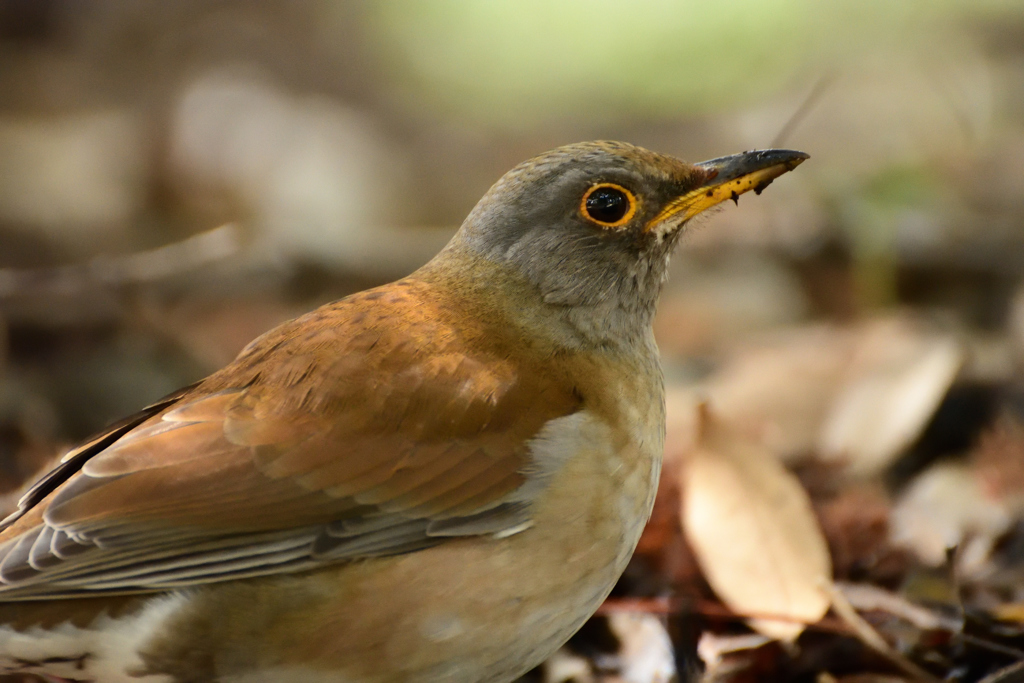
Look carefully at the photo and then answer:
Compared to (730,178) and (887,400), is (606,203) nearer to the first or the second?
(730,178)

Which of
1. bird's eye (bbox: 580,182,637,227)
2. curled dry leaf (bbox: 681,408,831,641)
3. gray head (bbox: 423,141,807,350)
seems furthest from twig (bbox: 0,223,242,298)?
curled dry leaf (bbox: 681,408,831,641)

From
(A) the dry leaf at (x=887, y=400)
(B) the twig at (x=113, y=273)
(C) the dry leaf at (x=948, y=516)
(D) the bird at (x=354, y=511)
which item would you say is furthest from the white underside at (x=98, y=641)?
(A) the dry leaf at (x=887, y=400)

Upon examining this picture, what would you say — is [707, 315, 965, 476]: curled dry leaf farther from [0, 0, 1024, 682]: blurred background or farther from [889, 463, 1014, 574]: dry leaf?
[889, 463, 1014, 574]: dry leaf

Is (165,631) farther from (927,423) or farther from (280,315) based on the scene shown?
(280,315)

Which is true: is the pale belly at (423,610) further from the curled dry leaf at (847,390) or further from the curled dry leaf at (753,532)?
the curled dry leaf at (847,390)

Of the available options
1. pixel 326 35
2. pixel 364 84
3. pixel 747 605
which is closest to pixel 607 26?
pixel 364 84
